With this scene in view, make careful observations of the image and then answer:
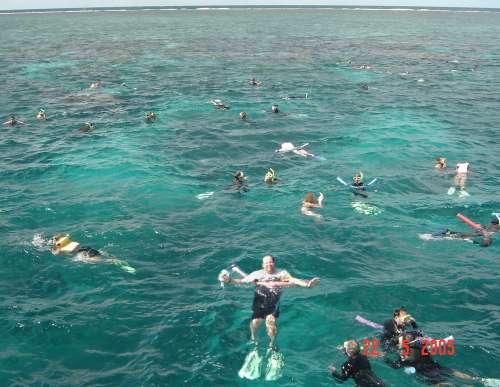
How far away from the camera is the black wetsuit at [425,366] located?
1095 cm

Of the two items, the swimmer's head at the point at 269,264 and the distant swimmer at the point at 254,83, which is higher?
the distant swimmer at the point at 254,83

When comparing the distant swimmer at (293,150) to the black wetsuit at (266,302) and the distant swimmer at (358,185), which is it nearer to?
the distant swimmer at (358,185)

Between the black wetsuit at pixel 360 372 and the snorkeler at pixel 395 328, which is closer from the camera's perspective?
the black wetsuit at pixel 360 372

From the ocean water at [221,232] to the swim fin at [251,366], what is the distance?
235 mm

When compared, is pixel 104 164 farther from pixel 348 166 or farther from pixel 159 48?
pixel 159 48

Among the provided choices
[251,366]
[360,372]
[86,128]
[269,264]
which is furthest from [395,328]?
[86,128]

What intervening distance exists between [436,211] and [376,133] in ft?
45.4

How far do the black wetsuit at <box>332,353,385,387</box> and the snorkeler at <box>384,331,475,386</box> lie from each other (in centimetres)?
128

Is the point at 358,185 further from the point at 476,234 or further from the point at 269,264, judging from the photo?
the point at 269,264

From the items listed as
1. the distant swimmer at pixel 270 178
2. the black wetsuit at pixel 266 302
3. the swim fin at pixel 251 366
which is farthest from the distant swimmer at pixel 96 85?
the swim fin at pixel 251 366

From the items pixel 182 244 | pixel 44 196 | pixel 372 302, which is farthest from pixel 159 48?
pixel 372 302

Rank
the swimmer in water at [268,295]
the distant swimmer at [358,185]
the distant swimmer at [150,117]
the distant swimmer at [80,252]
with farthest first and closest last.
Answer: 1. the distant swimmer at [150,117]
2. the distant swimmer at [358,185]
3. the distant swimmer at [80,252]
4. the swimmer in water at [268,295]

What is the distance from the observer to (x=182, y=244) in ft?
59.8

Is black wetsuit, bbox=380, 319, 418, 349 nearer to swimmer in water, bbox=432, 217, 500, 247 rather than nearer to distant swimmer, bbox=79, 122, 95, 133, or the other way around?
swimmer in water, bbox=432, 217, 500, 247
